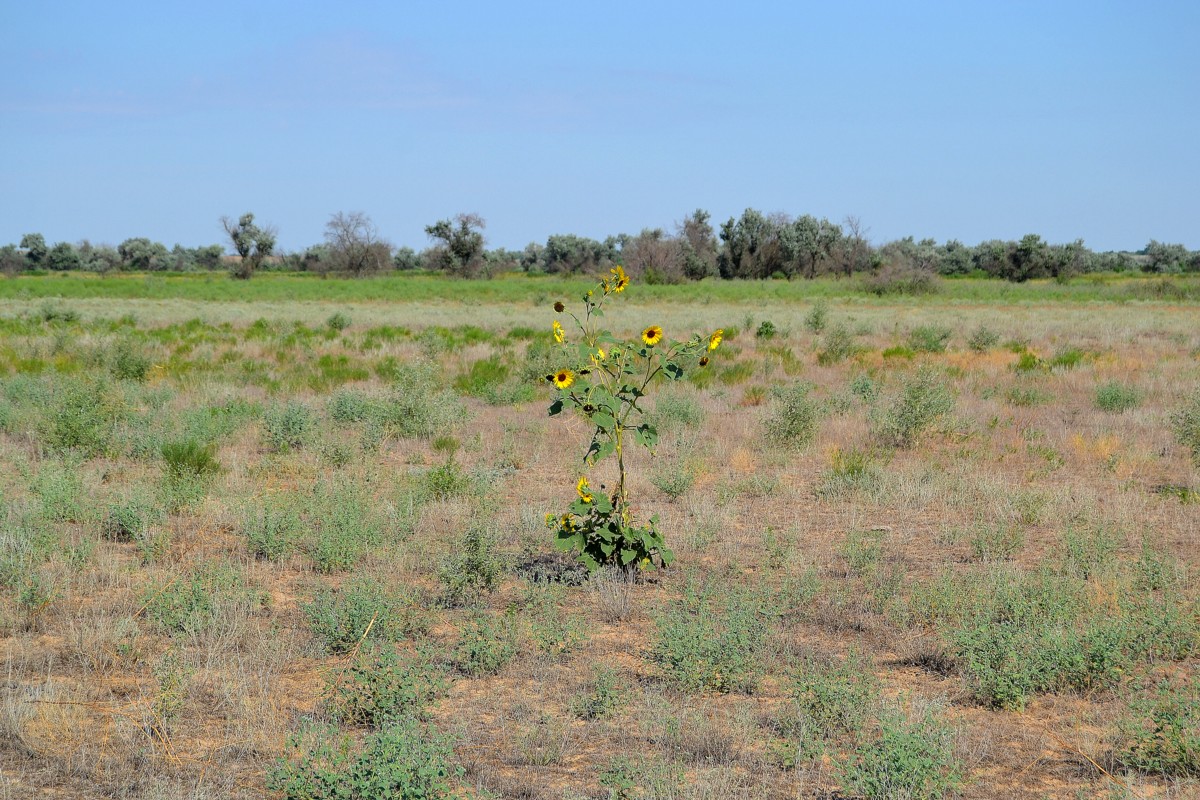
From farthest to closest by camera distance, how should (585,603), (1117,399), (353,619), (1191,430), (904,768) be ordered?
1. (1117,399)
2. (1191,430)
3. (585,603)
4. (353,619)
5. (904,768)

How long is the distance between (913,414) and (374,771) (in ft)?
27.9

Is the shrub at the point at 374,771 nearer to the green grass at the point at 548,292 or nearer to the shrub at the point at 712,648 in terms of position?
the shrub at the point at 712,648

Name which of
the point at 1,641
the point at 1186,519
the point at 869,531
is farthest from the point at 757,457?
the point at 1,641

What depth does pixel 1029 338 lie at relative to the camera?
22.9 m

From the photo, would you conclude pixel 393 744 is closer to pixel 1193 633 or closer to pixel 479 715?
pixel 479 715

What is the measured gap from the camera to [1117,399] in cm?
1300

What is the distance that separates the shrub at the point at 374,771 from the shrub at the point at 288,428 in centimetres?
688

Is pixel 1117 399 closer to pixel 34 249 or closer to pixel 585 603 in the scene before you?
pixel 585 603

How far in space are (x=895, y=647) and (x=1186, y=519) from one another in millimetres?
3714

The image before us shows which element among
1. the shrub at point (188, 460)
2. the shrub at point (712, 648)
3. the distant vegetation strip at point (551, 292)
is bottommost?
the shrub at point (712, 648)

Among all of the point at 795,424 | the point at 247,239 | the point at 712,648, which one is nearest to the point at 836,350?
the point at 795,424

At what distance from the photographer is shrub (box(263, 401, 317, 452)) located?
405 inches

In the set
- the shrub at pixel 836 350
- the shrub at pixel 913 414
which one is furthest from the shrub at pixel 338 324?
the shrub at pixel 913 414

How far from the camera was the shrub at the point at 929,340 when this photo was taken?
66.8 ft
